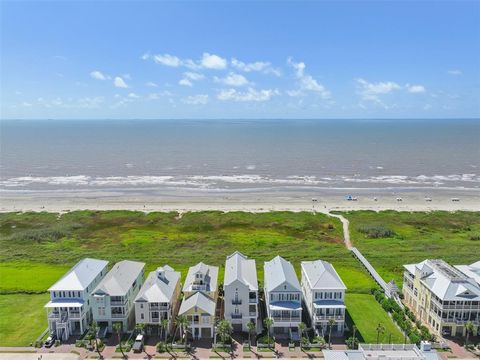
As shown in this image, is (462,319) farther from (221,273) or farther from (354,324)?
(221,273)

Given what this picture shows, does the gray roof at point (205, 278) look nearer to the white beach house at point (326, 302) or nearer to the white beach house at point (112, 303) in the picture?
the white beach house at point (112, 303)

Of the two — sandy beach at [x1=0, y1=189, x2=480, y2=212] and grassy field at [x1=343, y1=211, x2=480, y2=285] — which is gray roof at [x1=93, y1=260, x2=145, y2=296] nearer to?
grassy field at [x1=343, y1=211, x2=480, y2=285]

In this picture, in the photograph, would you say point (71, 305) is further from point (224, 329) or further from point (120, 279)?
point (224, 329)

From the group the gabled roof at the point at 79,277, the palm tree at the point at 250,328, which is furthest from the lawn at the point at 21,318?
the palm tree at the point at 250,328

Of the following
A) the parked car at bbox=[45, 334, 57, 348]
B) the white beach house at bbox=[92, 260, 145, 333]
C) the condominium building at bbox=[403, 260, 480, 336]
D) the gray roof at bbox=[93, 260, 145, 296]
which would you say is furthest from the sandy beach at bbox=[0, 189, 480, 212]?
the parked car at bbox=[45, 334, 57, 348]

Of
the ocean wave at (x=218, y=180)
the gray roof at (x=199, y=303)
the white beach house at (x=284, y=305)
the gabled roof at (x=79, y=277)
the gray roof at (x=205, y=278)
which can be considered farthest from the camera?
the ocean wave at (x=218, y=180)
